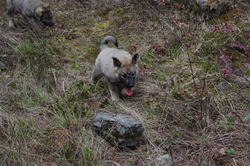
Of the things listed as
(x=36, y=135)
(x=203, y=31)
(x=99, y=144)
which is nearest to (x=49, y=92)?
(x=36, y=135)

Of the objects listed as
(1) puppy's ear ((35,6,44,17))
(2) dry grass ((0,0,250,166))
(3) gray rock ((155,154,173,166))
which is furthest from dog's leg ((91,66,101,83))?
(1) puppy's ear ((35,6,44,17))

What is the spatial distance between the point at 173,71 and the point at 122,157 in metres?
2.51

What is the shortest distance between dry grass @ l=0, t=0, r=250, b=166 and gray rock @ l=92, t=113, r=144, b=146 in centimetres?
11

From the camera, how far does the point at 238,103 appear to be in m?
3.84

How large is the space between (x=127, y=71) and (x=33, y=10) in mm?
5006

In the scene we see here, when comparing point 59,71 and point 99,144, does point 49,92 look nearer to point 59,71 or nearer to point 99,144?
point 59,71

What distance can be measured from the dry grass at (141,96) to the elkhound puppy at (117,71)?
234 millimetres

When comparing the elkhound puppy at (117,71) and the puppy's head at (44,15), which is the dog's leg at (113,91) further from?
the puppy's head at (44,15)

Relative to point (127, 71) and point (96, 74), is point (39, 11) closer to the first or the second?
point (96, 74)

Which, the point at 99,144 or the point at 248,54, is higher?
the point at 248,54

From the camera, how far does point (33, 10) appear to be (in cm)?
796

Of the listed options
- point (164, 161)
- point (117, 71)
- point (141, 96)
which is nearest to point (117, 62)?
point (117, 71)

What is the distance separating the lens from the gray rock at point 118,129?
10.9 ft

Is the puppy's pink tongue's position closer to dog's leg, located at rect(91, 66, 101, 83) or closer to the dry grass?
the dry grass
